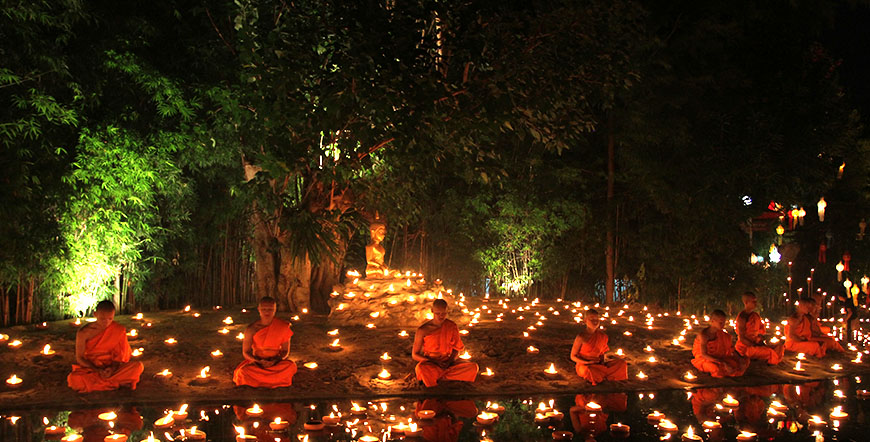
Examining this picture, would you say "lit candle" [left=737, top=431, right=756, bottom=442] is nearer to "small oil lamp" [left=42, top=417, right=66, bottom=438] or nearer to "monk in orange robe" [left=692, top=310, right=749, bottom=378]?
"monk in orange robe" [left=692, top=310, right=749, bottom=378]

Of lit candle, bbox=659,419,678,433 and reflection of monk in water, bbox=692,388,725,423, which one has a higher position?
lit candle, bbox=659,419,678,433

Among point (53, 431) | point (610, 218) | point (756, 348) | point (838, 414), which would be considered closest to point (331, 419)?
point (53, 431)

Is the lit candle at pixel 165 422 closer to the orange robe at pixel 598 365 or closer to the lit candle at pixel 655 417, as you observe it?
the lit candle at pixel 655 417

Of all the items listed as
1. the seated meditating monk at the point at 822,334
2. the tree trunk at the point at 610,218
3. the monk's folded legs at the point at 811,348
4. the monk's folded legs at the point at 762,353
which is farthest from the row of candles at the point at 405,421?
the tree trunk at the point at 610,218

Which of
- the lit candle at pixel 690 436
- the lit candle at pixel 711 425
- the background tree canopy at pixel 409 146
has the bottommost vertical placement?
the lit candle at pixel 711 425

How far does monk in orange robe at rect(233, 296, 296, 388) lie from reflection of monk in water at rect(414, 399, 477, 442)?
4.64 ft

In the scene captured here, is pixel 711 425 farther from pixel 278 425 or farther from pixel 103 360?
pixel 103 360

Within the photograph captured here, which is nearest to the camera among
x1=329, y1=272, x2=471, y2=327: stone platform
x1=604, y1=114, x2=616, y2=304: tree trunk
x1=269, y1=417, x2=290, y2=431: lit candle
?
x1=269, y1=417, x2=290, y2=431: lit candle

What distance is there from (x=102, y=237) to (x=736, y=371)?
8784mm

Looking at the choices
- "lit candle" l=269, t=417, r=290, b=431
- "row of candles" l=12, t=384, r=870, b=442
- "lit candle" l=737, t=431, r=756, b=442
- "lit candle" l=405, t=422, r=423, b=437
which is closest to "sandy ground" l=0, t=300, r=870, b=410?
"row of candles" l=12, t=384, r=870, b=442

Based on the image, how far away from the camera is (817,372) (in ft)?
26.2

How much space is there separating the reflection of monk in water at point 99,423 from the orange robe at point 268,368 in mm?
1037

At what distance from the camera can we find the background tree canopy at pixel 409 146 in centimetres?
791

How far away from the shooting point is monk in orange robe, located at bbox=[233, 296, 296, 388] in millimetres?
6594
